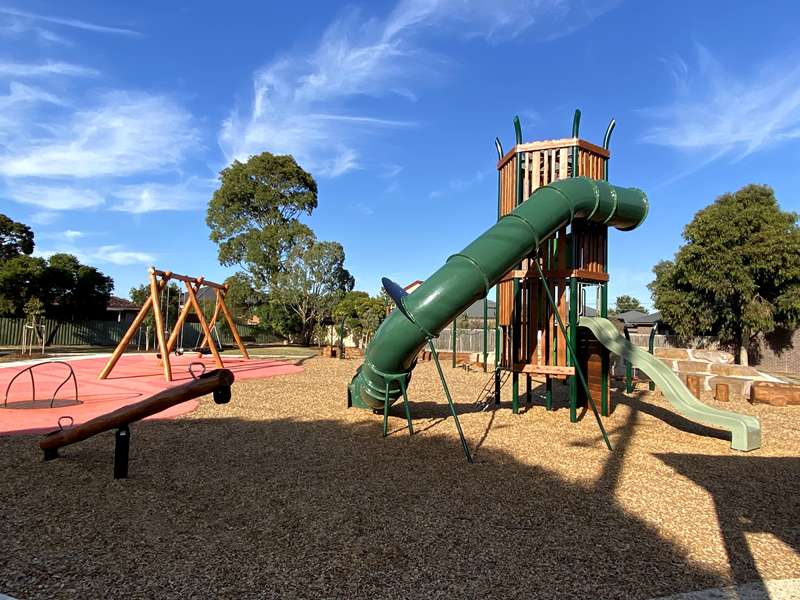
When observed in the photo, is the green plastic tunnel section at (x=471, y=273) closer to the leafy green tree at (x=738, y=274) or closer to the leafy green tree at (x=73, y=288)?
the leafy green tree at (x=738, y=274)

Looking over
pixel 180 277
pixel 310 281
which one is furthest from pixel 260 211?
pixel 180 277

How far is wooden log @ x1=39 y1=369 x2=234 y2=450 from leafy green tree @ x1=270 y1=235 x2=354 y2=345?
92.1 ft

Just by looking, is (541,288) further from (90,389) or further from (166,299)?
(166,299)

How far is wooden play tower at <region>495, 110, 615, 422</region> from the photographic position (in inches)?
366

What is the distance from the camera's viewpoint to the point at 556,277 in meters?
9.27

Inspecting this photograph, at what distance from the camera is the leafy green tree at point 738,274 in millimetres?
23297

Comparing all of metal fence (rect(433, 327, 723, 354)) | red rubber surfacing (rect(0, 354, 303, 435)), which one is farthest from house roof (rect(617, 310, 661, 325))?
red rubber surfacing (rect(0, 354, 303, 435))

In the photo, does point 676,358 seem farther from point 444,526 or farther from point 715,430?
point 444,526

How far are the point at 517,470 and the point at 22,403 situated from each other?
941 centimetres

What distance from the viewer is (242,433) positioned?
775 centimetres

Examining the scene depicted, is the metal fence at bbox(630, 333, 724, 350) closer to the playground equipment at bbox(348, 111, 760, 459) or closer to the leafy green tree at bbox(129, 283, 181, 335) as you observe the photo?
the playground equipment at bbox(348, 111, 760, 459)

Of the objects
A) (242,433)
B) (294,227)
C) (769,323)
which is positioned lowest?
(242,433)

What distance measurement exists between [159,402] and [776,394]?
1314 centimetres

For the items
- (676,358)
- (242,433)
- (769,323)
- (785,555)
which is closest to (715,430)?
(785,555)
